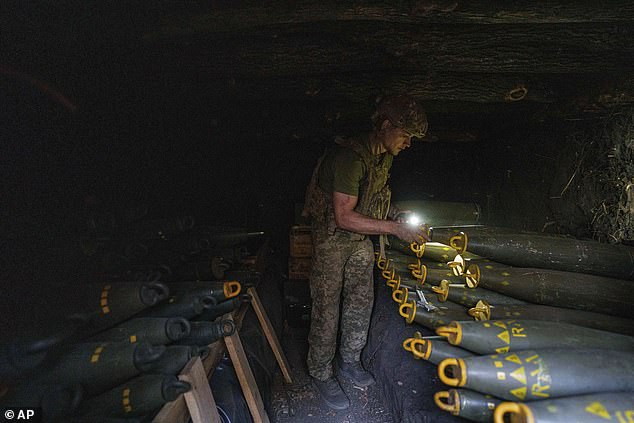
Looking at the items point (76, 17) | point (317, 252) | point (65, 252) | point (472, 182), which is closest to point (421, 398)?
point (317, 252)

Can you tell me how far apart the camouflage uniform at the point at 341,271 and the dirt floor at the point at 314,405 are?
0.62ft

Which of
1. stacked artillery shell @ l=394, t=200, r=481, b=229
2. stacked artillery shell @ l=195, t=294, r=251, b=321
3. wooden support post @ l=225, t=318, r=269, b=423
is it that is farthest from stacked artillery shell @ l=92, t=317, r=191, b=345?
stacked artillery shell @ l=394, t=200, r=481, b=229

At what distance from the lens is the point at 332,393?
2518 mm

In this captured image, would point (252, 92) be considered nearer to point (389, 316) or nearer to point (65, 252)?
point (65, 252)

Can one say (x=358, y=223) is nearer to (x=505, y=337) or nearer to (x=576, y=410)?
(x=505, y=337)

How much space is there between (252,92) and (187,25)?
1.01m

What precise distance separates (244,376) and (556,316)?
1.64 meters

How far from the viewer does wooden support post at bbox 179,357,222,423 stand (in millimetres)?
1237

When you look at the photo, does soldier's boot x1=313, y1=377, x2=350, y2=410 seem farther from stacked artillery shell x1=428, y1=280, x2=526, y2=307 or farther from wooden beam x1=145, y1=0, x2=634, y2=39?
wooden beam x1=145, y1=0, x2=634, y2=39

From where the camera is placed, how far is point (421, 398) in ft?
5.86

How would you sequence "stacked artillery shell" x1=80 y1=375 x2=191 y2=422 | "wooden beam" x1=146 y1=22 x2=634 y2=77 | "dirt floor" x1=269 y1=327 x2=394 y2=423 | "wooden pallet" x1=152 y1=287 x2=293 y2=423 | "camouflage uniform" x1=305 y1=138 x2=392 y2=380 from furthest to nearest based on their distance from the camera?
"camouflage uniform" x1=305 y1=138 x2=392 y2=380 → "dirt floor" x1=269 y1=327 x2=394 y2=423 → "wooden beam" x1=146 y1=22 x2=634 y2=77 → "wooden pallet" x1=152 y1=287 x2=293 y2=423 → "stacked artillery shell" x1=80 y1=375 x2=191 y2=422

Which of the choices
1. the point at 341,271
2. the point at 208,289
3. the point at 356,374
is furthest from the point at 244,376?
the point at 356,374

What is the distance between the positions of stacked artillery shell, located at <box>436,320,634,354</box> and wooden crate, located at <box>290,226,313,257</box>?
2479 mm

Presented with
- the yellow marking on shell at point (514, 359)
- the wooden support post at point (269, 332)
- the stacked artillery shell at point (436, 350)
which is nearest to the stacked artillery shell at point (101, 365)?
the stacked artillery shell at point (436, 350)
